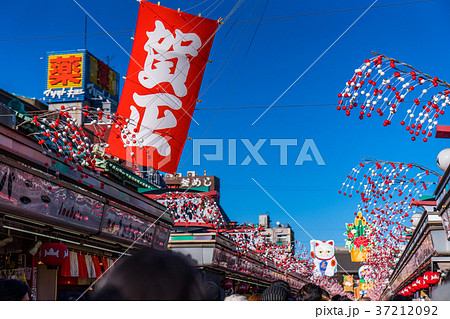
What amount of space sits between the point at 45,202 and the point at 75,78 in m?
38.9

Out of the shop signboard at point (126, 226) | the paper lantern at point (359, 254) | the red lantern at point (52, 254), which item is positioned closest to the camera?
the red lantern at point (52, 254)

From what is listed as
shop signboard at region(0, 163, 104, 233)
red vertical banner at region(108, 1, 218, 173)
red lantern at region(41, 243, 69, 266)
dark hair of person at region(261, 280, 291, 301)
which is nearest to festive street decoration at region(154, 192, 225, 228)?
red vertical banner at region(108, 1, 218, 173)

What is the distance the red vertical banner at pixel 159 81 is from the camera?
15.1m

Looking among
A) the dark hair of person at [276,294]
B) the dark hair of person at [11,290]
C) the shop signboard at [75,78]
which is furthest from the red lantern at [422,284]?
the shop signboard at [75,78]

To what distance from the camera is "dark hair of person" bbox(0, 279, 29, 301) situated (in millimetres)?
4426

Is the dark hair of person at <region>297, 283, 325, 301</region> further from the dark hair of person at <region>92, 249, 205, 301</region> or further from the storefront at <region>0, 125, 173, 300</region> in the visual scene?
the storefront at <region>0, 125, 173, 300</region>

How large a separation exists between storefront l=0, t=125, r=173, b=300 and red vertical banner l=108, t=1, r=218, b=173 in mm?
1558

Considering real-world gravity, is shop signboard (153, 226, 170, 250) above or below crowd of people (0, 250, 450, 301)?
above

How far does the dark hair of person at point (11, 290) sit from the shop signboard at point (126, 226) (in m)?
9.54

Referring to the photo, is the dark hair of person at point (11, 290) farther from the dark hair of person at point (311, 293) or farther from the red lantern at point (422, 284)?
the red lantern at point (422, 284)

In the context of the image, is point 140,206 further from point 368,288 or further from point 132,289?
point 368,288
